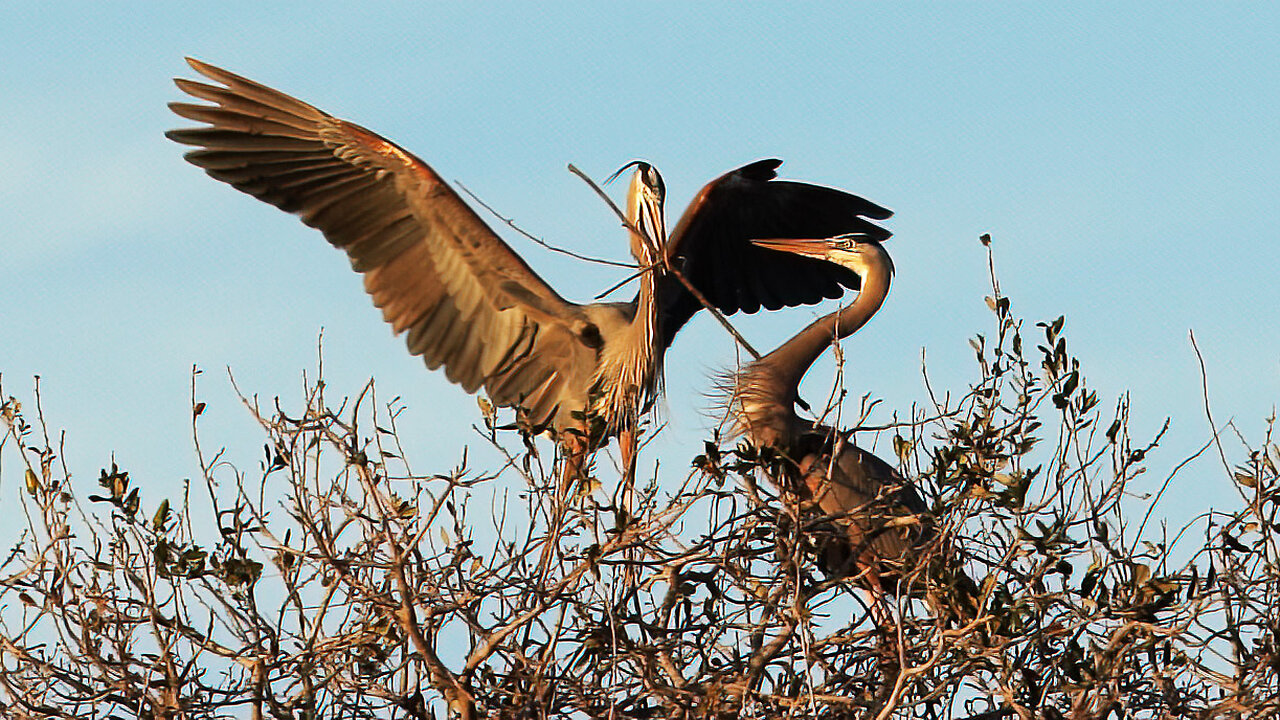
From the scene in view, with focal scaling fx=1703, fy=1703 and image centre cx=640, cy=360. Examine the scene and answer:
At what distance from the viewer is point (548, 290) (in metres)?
6.71

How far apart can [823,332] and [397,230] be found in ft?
5.59

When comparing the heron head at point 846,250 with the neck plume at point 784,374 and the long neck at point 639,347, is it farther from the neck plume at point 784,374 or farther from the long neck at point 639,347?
the long neck at point 639,347

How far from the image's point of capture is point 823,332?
6.53 m

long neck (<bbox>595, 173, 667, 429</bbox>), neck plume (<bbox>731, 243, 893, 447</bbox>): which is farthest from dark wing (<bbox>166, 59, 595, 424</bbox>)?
neck plume (<bbox>731, 243, 893, 447</bbox>)

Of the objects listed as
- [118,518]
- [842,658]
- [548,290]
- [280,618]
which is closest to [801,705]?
[842,658]

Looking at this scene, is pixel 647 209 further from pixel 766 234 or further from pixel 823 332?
pixel 766 234

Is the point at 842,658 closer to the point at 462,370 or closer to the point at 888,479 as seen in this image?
the point at 888,479

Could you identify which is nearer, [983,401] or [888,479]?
[983,401]

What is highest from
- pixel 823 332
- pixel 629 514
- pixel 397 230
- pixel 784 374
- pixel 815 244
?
pixel 815 244

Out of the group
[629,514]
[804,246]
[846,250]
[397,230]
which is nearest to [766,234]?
[804,246]

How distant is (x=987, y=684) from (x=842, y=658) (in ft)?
1.27

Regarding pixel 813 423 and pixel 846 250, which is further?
pixel 846 250

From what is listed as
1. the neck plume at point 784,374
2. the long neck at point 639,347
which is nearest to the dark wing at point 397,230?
the long neck at point 639,347

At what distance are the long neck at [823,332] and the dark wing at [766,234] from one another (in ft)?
2.68
